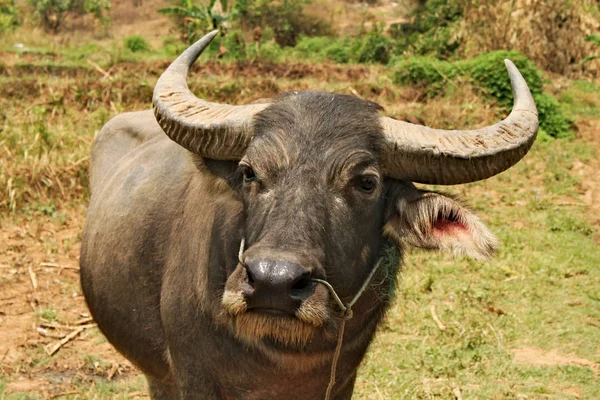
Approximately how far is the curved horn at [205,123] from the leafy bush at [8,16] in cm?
1834

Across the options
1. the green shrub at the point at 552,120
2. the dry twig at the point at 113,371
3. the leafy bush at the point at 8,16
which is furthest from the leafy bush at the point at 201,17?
the dry twig at the point at 113,371

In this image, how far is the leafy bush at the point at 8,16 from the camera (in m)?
20.3

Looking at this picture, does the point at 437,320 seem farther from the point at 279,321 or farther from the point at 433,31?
the point at 433,31

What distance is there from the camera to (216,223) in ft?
9.72

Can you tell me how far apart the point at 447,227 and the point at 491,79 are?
30.4 ft

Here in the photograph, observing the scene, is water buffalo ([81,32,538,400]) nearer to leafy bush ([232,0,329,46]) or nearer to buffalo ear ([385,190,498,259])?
buffalo ear ([385,190,498,259])

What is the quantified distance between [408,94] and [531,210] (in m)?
4.26

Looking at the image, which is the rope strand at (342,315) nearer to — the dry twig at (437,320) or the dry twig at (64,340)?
the dry twig at (437,320)

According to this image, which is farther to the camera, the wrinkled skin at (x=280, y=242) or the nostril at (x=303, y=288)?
the wrinkled skin at (x=280, y=242)

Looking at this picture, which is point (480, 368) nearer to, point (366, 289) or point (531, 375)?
point (531, 375)

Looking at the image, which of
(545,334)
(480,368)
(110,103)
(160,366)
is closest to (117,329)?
(160,366)

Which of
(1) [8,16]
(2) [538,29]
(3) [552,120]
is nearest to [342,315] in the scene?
(3) [552,120]

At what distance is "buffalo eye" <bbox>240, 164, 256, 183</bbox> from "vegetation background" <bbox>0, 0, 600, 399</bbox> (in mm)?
807

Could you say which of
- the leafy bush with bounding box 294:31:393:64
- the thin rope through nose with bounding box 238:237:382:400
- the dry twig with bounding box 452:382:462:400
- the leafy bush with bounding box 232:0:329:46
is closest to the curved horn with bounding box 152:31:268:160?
the thin rope through nose with bounding box 238:237:382:400
